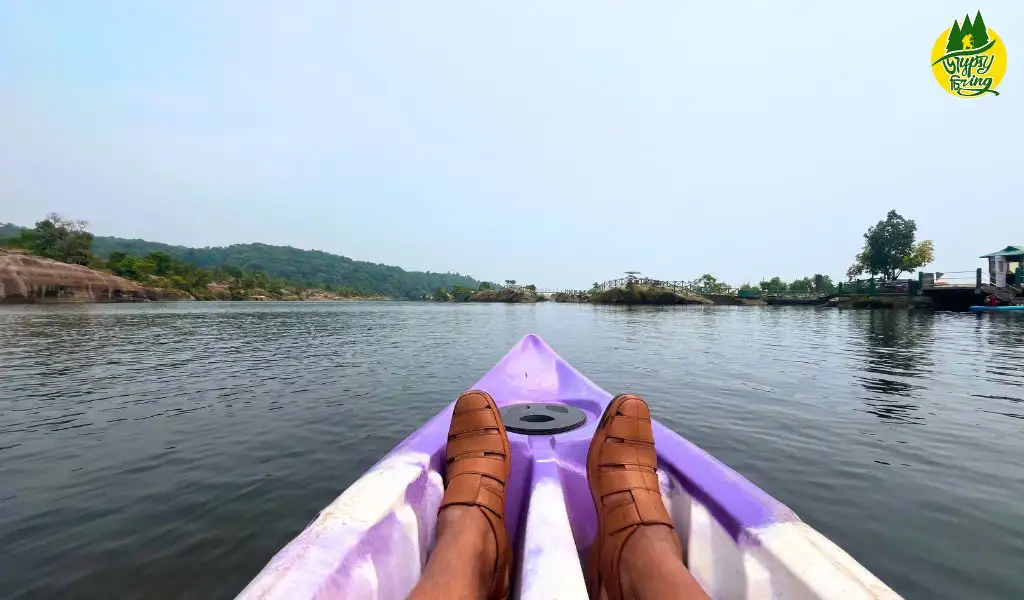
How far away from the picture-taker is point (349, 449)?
6.20 m

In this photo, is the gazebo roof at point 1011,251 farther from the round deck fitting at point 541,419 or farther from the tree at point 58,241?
the tree at point 58,241

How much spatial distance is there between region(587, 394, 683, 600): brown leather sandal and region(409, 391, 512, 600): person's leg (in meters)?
0.59

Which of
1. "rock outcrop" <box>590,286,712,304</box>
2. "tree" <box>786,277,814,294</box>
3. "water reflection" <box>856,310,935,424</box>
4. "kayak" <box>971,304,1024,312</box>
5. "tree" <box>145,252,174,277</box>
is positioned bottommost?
"water reflection" <box>856,310,935,424</box>

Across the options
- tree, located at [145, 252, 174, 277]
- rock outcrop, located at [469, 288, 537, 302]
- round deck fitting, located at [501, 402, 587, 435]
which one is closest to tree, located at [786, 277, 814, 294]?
rock outcrop, located at [469, 288, 537, 302]

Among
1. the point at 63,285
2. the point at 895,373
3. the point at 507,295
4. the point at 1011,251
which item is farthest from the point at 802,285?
the point at 63,285

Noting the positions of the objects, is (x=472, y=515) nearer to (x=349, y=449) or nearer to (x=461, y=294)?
(x=349, y=449)

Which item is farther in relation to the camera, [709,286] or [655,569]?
[709,286]

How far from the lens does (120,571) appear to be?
3.50 m

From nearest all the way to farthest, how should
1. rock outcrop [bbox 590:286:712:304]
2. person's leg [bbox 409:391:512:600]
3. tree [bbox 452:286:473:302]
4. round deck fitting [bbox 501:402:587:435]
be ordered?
1. person's leg [bbox 409:391:512:600]
2. round deck fitting [bbox 501:402:587:435]
3. rock outcrop [bbox 590:286:712:304]
4. tree [bbox 452:286:473:302]

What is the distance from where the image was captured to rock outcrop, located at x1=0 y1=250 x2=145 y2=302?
58.2m

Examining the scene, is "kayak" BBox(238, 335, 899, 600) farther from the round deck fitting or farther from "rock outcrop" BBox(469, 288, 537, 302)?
"rock outcrop" BBox(469, 288, 537, 302)

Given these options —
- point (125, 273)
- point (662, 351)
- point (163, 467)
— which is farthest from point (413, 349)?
point (125, 273)

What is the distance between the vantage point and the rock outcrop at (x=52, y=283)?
58.2m

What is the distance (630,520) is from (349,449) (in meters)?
5.12
